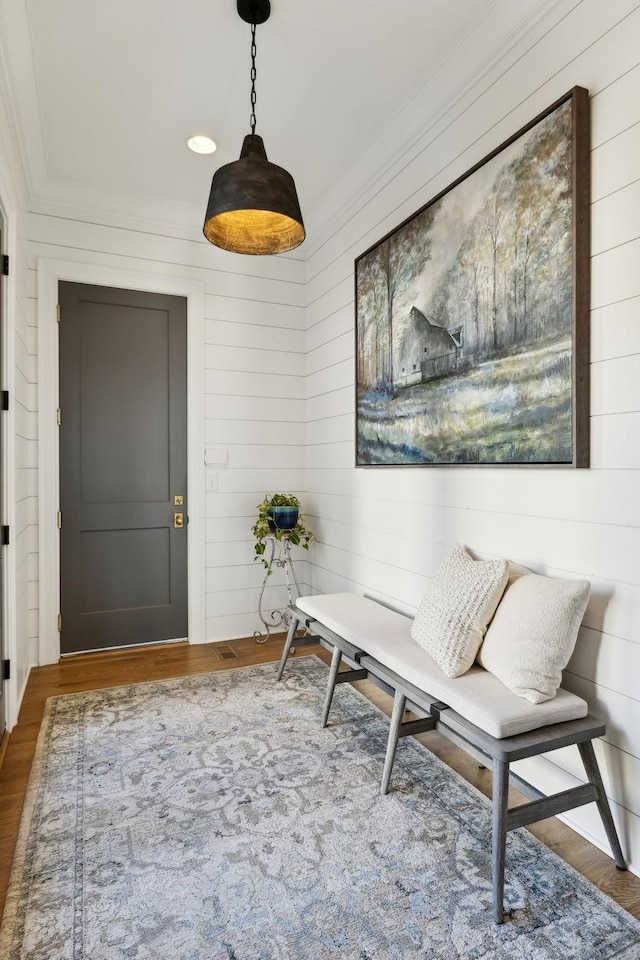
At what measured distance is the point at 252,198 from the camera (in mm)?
1892

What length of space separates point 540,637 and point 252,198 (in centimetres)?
173

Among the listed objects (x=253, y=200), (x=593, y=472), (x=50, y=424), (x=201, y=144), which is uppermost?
(x=201, y=144)

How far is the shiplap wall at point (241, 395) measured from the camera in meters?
3.70

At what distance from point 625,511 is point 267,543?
2589mm

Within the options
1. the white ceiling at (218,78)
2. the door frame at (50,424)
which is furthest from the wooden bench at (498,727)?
the white ceiling at (218,78)

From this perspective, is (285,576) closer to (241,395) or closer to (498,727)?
(241,395)

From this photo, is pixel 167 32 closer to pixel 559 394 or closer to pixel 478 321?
pixel 478 321

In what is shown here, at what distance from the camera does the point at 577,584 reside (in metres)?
1.67

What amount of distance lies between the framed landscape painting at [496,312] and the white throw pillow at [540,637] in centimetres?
42

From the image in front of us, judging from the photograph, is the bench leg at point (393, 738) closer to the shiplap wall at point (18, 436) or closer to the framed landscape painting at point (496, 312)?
the framed landscape painting at point (496, 312)

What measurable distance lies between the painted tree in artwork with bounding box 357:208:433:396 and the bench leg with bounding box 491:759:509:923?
5.97ft

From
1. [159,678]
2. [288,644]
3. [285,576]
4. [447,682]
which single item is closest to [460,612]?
[447,682]

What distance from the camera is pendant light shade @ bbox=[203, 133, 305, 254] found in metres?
1.90

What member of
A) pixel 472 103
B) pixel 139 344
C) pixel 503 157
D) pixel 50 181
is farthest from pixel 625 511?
pixel 50 181
